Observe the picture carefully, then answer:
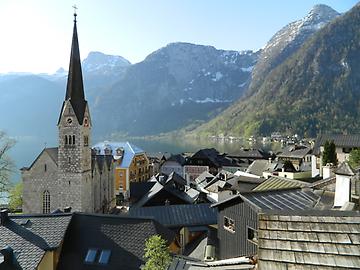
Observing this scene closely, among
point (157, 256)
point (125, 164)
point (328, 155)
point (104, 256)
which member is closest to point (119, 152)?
point (125, 164)

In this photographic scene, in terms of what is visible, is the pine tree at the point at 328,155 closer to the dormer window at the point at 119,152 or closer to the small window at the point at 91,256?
the small window at the point at 91,256

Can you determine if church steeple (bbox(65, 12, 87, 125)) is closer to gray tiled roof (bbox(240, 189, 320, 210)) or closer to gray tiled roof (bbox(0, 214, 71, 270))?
gray tiled roof (bbox(0, 214, 71, 270))

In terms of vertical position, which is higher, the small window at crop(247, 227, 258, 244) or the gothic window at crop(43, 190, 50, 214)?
the small window at crop(247, 227, 258, 244)

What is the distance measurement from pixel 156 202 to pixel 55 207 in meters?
12.0

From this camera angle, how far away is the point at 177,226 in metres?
Result: 29.3

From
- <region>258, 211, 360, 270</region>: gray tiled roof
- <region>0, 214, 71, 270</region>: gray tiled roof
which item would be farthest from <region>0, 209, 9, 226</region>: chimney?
<region>258, 211, 360, 270</region>: gray tiled roof

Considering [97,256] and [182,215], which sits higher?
[97,256]

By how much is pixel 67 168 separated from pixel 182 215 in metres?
17.0

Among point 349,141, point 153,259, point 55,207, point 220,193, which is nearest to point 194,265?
point 153,259

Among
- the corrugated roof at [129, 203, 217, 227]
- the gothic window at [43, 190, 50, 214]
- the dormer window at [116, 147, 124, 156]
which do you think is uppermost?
the dormer window at [116, 147, 124, 156]

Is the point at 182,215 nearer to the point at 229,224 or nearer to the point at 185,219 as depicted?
the point at 185,219

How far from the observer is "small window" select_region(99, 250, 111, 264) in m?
20.6

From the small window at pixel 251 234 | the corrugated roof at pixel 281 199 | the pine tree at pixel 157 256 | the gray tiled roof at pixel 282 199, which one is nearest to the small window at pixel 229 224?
the corrugated roof at pixel 281 199

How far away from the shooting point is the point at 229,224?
19.5m
